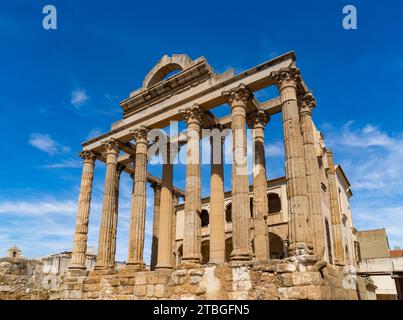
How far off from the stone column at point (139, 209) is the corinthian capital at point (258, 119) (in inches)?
229

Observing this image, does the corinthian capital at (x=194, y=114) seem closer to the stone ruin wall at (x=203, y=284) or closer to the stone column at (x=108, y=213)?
the stone column at (x=108, y=213)

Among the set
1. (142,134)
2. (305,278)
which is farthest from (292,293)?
(142,134)

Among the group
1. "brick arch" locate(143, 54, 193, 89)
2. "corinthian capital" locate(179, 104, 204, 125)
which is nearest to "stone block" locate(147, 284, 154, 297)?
"corinthian capital" locate(179, 104, 204, 125)

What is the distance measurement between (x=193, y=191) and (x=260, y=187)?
3.12 meters

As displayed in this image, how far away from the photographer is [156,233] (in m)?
23.0

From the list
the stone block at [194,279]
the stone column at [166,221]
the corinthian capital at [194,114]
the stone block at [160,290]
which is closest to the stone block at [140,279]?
the stone block at [160,290]

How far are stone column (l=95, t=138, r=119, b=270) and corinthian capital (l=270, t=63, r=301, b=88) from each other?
10.8m

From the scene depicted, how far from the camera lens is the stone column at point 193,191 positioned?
1538 cm

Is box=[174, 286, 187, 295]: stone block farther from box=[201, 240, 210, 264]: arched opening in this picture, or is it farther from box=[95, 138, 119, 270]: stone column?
box=[201, 240, 210, 264]: arched opening

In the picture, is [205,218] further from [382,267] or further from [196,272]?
[196,272]

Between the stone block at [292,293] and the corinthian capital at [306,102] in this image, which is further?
the corinthian capital at [306,102]
